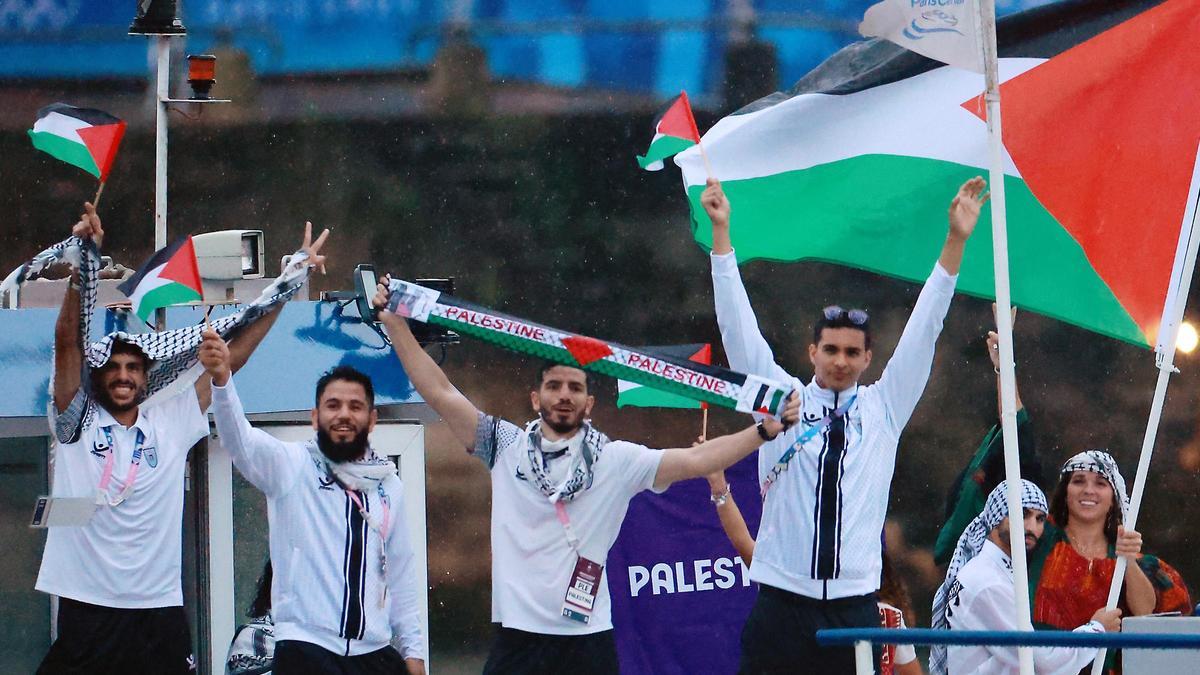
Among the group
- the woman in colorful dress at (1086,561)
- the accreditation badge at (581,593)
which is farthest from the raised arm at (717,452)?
the woman in colorful dress at (1086,561)

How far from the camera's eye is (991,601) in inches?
293

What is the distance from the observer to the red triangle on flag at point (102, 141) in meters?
7.47

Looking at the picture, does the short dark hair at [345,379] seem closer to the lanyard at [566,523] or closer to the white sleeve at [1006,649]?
the lanyard at [566,523]

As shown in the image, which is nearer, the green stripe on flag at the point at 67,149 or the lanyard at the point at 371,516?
the lanyard at the point at 371,516

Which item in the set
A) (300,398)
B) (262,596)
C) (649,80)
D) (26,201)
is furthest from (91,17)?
(262,596)

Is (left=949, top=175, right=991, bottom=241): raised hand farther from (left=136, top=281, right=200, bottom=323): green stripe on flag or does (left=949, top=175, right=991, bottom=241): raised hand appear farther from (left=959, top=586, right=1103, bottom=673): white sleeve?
(left=136, top=281, right=200, bottom=323): green stripe on flag

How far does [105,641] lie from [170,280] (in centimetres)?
135

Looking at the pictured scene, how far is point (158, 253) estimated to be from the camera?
7.29 m

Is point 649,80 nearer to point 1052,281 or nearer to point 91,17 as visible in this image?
point 91,17

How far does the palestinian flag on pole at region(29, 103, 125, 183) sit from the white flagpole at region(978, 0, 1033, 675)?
3.33m

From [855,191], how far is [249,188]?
8846 mm

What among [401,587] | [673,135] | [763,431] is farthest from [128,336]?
[763,431]

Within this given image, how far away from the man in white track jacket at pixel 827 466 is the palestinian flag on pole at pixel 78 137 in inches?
95.3

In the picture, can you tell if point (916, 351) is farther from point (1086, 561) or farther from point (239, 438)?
point (239, 438)
